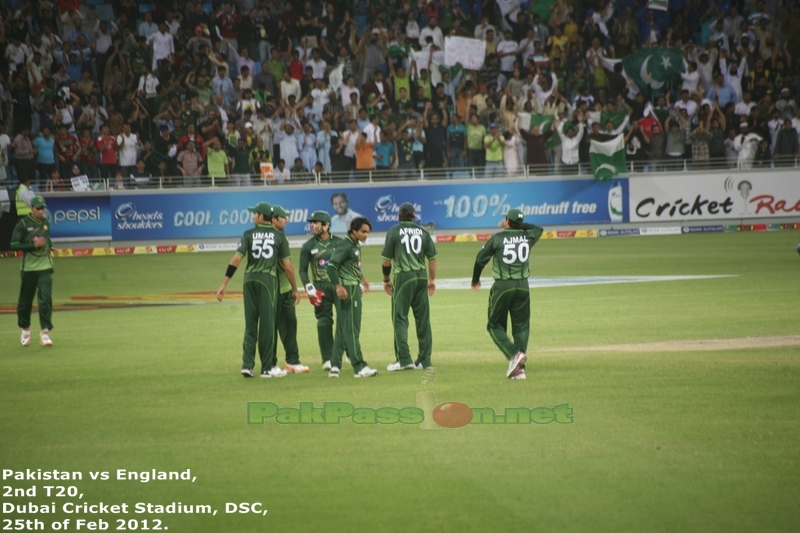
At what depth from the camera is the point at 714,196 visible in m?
32.6

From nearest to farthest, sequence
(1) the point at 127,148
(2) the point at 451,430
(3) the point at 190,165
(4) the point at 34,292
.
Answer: (2) the point at 451,430 < (4) the point at 34,292 < (1) the point at 127,148 < (3) the point at 190,165

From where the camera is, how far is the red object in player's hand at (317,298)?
39.9 ft

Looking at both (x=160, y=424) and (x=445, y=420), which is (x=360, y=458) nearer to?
(x=445, y=420)

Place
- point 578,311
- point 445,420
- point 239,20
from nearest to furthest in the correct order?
point 445,420 → point 578,311 → point 239,20

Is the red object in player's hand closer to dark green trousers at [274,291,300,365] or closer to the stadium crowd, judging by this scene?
dark green trousers at [274,291,300,365]

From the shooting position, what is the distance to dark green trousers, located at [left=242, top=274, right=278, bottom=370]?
1210cm

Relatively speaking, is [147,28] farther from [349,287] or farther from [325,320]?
[349,287]

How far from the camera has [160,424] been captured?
9766 mm

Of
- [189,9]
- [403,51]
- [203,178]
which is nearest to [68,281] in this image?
[203,178]

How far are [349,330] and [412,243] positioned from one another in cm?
144

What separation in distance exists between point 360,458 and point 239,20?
2632 centimetres

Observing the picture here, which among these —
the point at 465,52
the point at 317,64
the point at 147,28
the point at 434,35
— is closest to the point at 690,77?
the point at 465,52

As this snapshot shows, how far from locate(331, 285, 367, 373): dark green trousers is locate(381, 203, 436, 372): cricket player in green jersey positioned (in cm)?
58

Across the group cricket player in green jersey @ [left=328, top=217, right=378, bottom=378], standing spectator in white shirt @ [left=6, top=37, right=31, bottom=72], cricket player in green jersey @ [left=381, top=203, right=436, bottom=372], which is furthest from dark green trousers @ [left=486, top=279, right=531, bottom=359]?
standing spectator in white shirt @ [left=6, top=37, right=31, bottom=72]
